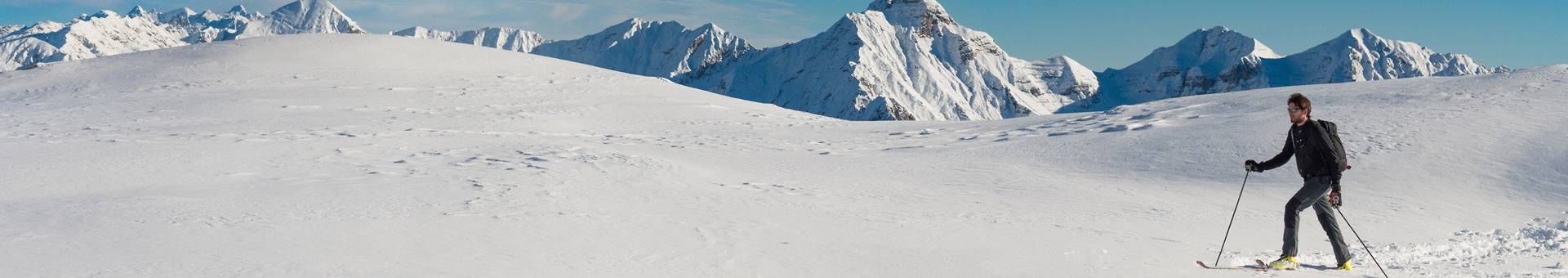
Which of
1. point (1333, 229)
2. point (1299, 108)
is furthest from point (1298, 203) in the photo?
Result: point (1299, 108)

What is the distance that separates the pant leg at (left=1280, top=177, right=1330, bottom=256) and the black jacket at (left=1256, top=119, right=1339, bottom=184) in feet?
0.27

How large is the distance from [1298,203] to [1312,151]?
442 mm

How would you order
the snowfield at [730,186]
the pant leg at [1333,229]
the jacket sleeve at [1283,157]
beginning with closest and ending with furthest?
the snowfield at [730,186] → the pant leg at [1333,229] → the jacket sleeve at [1283,157]

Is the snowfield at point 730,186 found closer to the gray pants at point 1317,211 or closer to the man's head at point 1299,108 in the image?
the gray pants at point 1317,211

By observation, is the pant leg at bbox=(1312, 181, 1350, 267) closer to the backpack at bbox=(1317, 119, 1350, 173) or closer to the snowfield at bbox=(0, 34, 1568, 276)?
the snowfield at bbox=(0, 34, 1568, 276)

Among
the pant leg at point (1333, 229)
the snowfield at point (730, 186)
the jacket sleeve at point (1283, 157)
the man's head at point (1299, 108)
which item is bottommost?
the snowfield at point (730, 186)

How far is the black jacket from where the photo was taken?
305 inches

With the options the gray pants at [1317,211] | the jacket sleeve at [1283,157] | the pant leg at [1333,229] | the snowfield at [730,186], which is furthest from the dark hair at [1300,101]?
the snowfield at [730,186]

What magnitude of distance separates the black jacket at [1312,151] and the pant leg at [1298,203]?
3.2 inches

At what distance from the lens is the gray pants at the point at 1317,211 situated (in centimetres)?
796

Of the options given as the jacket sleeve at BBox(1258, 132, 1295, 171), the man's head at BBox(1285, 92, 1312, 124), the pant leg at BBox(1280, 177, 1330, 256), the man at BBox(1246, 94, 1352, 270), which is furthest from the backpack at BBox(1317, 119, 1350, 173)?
the jacket sleeve at BBox(1258, 132, 1295, 171)

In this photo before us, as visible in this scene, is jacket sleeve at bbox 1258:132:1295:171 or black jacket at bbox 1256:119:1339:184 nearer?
black jacket at bbox 1256:119:1339:184

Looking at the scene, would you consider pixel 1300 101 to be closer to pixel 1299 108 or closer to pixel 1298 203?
pixel 1299 108

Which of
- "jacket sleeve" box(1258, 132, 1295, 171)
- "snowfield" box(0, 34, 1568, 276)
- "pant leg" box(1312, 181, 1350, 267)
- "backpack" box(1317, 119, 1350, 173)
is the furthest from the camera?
"jacket sleeve" box(1258, 132, 1295, 171)
